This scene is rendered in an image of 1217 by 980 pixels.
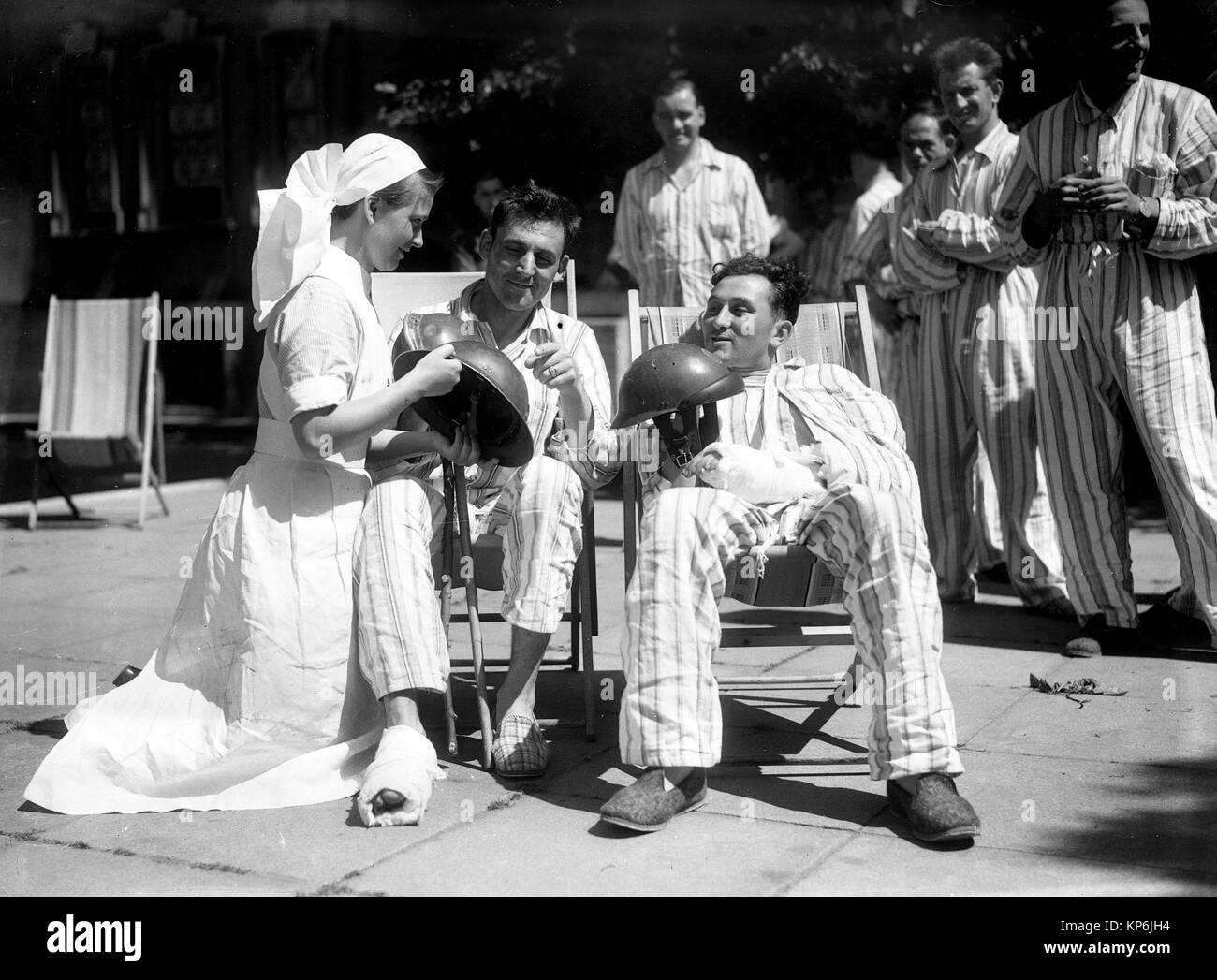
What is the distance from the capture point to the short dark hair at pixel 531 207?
13.5 ft

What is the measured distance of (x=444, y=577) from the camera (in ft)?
12.9

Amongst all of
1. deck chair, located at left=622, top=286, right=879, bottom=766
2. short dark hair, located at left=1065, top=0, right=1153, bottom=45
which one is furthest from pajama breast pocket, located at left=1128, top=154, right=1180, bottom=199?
deck chair, located at left=622, top=286, right=879, bottom=766

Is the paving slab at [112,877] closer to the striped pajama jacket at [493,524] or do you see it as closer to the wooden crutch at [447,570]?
the striped pajama jacket at [493,524]

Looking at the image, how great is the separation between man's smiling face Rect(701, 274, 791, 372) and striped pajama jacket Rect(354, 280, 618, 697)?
1.24ft

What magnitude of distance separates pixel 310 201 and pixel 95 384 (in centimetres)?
578

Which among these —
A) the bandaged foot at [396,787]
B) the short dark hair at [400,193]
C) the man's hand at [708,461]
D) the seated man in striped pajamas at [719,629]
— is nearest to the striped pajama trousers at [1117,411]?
the seated man in striped pajamas at [719,629]

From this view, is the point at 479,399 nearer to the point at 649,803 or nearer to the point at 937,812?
the point at 649,803

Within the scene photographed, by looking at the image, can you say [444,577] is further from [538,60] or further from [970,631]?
[538,60]

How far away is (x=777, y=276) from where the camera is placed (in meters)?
4.10

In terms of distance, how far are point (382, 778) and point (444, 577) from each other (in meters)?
0.77

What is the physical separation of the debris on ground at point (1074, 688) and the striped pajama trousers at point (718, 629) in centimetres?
138
